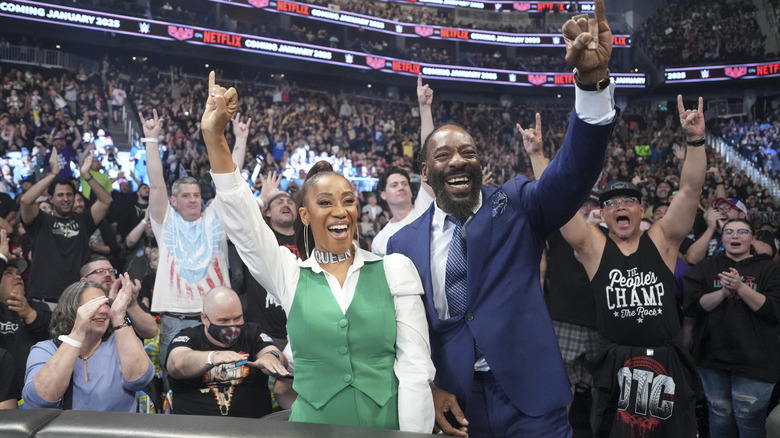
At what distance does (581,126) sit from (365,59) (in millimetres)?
19910

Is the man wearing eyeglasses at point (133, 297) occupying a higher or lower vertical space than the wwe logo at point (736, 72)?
lower

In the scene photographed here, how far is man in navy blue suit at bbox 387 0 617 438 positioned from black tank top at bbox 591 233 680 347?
1.38 m

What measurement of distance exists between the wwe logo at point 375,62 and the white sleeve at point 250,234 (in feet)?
64.9

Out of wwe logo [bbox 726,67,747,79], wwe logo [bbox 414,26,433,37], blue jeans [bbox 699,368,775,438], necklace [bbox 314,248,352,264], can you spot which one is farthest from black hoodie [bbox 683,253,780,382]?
wwe logo [bbox 726,67,747,79]

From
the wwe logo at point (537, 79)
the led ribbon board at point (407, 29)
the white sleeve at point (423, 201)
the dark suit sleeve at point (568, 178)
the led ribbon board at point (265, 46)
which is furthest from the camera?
the wwe logo at point (537, 79)

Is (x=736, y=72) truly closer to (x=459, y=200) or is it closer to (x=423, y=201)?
(x=423, y=201)

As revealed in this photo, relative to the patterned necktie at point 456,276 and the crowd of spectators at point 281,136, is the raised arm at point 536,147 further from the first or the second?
the crowd of spectators at point 281,136

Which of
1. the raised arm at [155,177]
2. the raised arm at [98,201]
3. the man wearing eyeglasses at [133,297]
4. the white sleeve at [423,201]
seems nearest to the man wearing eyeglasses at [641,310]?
the white sleeve at [423,201]

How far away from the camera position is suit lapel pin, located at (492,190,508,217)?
210cm

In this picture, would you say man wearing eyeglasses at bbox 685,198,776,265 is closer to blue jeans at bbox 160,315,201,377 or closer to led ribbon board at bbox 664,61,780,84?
blue jeans at bbox 160,315,201,377

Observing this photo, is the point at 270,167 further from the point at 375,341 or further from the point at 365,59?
the point at 375,341

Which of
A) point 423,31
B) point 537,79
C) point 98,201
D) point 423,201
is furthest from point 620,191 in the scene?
point 537,79

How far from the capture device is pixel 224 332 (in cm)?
334

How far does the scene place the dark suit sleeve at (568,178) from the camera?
181 centimetres
